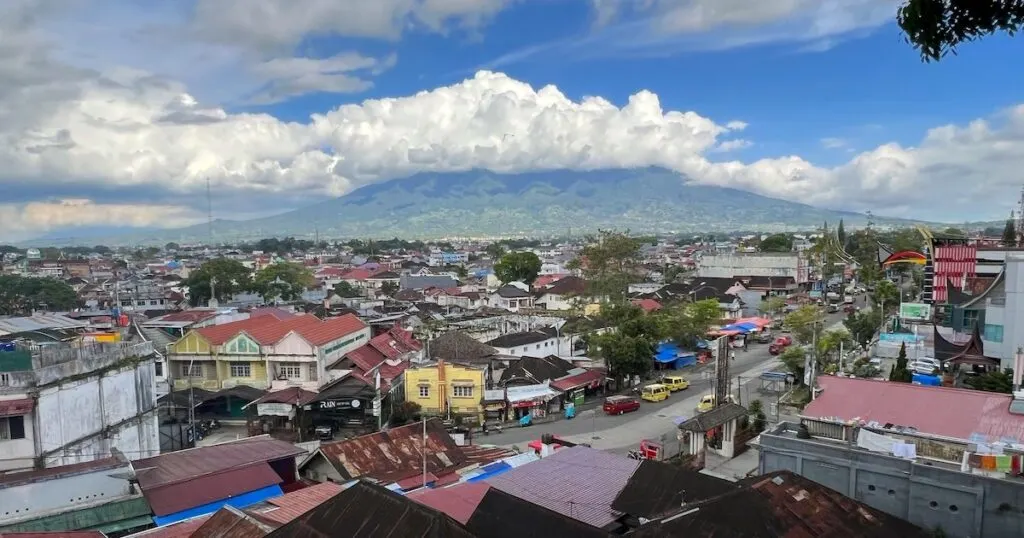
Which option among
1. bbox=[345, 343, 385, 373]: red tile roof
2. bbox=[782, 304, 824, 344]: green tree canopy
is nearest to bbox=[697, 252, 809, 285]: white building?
bbox=[782, 304, 824, 344]: green tree canopy

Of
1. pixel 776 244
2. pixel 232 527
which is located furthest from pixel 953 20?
pixel 776 244

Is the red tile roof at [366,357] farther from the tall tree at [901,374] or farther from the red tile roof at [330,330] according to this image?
the tall tree at [901,374]

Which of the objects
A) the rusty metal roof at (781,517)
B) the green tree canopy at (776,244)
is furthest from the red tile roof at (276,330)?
the green tree canopy at (776,244)

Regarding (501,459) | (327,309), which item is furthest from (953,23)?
(327,309)

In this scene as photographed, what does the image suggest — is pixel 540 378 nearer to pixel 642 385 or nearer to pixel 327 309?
pixel 642 385

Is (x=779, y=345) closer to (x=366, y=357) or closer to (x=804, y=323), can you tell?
(x=804, y=323)

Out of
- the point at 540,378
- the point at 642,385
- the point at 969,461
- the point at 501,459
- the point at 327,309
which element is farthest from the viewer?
the point at 327,309
